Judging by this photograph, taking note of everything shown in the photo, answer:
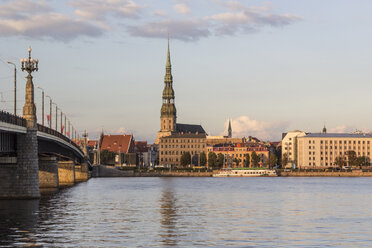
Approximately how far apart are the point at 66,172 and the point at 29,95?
7439cm

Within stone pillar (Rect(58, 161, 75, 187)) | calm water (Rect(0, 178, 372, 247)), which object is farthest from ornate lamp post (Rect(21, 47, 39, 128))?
stone pillar (Rect(58, 161, 75, 187))

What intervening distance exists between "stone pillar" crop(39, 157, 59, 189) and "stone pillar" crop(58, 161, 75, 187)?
3622 cm

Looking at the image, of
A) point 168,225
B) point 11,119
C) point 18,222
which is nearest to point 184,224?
point 168,225

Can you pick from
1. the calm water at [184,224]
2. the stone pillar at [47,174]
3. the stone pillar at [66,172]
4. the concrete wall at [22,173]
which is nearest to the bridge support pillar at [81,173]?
the stone pillar at [66,172]

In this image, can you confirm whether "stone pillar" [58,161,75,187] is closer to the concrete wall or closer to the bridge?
the bridge

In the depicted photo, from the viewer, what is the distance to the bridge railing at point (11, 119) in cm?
5947

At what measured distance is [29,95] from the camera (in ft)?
246

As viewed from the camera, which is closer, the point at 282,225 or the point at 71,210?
the point at 282,225

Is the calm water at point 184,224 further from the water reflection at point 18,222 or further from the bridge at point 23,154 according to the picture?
the bridge at point 23,154

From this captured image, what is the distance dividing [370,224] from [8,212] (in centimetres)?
2993

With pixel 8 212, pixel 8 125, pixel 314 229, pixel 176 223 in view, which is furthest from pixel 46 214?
pixel 314 229

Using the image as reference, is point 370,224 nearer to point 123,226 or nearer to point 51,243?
point 123,226

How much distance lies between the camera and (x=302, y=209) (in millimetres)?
68375

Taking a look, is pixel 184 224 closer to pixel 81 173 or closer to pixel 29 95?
pixel 29 95
